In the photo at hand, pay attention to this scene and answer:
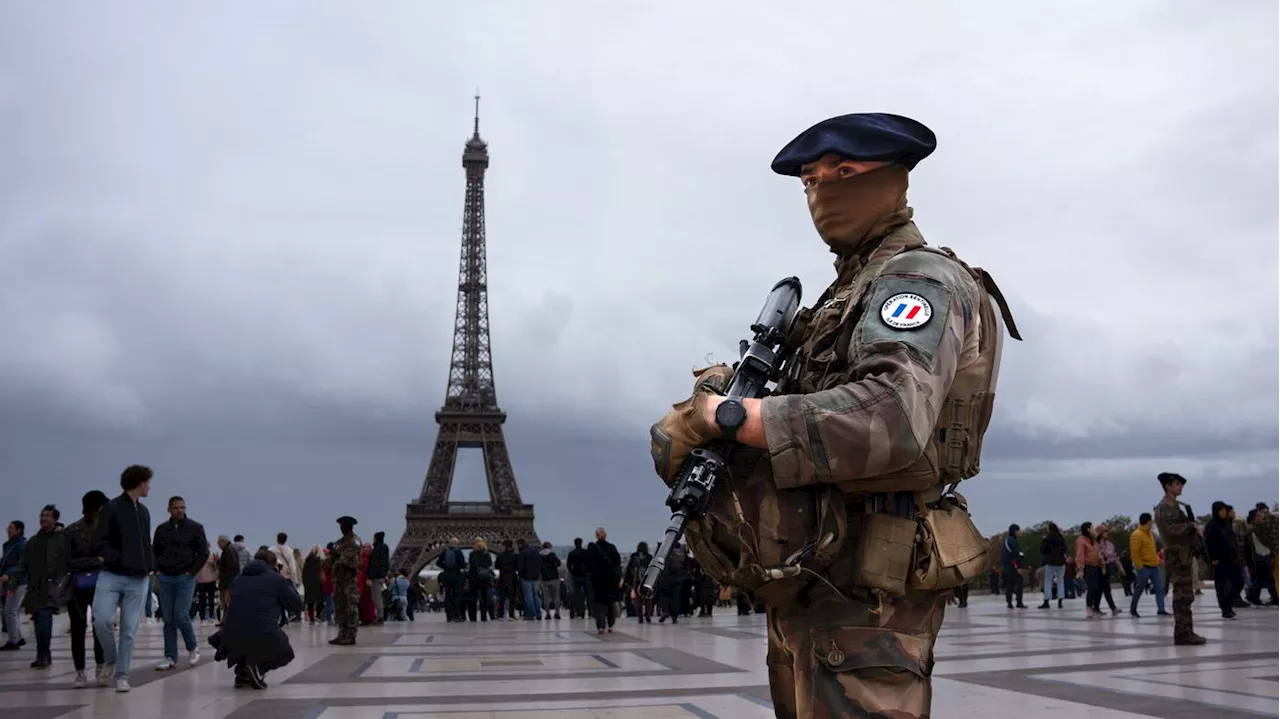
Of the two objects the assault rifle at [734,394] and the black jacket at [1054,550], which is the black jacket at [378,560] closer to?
the black jacket at [1054,550]

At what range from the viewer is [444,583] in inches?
920

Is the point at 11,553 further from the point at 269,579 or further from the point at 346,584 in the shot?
the point at 269,579

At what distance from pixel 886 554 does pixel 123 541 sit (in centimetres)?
791

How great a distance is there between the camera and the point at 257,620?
9039 mm

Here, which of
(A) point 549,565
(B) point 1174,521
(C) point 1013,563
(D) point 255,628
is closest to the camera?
(D) point 255,628

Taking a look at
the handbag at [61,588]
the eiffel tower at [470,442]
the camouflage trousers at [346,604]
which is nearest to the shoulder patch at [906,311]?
the handbag at [61,588]

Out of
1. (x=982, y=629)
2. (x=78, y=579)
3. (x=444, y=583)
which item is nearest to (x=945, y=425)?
(x=78, y=579)

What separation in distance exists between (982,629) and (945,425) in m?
13.0

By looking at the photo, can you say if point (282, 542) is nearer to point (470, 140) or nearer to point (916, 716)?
point (916, 716)

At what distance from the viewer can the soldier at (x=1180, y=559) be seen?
34.2 feet

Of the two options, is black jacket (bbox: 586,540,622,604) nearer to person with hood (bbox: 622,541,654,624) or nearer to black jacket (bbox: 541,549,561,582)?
person with hood (bbox: 622,541,654,624)

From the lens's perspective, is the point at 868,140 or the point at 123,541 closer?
the point at 868,140

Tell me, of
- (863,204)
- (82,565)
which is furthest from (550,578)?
(863,204)

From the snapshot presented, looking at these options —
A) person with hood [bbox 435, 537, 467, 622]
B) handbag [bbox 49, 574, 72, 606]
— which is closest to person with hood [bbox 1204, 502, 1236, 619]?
person with hood [bbox 435, 537, 467, 622]
